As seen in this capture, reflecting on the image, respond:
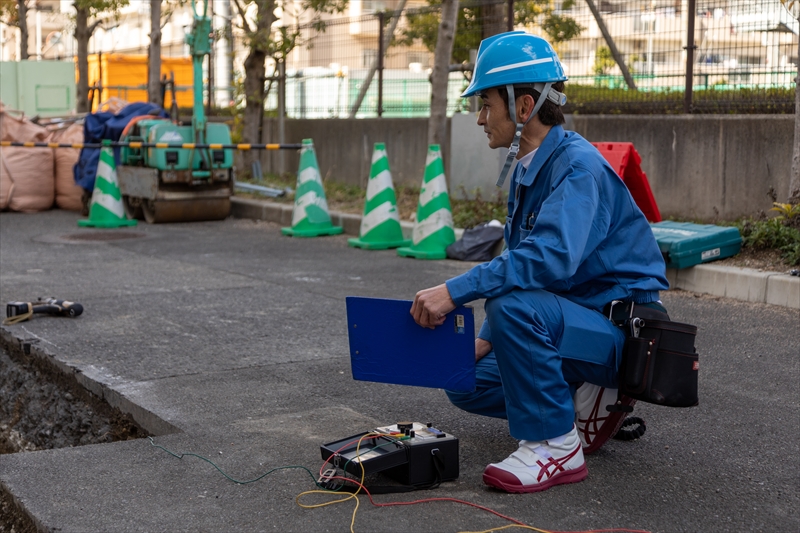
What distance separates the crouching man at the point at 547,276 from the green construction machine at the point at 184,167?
28.4 ft

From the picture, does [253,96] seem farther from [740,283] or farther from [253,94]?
[740,283]

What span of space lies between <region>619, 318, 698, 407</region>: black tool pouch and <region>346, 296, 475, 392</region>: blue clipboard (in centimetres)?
55

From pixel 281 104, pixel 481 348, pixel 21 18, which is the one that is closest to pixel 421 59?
pixel 281 104

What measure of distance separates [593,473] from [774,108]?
6.49m

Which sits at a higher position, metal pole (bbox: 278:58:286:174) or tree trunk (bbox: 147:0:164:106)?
tree trunk (bbox: 147:0:164:106)

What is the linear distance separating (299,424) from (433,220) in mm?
5444

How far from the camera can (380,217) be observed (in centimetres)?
984

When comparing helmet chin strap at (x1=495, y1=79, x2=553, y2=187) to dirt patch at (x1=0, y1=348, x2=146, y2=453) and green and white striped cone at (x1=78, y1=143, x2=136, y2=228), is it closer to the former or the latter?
dirt patch at (x1=0, y1=348, x2=146, y2=453)

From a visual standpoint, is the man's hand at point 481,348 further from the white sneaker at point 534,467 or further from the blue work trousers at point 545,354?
the white sneaker at point 534,467

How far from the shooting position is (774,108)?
29.1 ft

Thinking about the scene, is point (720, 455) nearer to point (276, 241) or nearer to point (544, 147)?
point (544, 147)

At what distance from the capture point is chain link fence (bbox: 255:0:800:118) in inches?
359

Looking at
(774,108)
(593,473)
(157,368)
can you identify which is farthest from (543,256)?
(774,108)

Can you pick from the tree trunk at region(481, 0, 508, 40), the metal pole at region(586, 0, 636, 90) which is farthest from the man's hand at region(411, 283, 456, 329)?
the tree trunk at region(481, 0, 508, 40)
